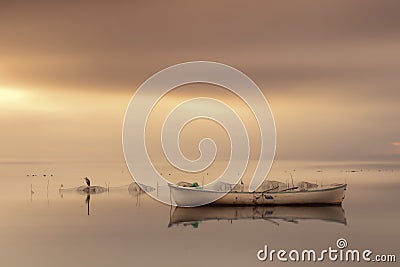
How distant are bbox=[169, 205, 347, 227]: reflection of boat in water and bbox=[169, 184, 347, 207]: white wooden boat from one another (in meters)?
0.25

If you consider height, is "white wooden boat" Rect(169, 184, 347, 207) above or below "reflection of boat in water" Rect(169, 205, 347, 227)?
above

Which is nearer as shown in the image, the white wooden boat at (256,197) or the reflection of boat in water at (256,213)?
the reflection of boat in water at (256,213)

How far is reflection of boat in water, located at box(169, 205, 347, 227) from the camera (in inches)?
921

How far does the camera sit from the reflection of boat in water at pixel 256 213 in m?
23.4

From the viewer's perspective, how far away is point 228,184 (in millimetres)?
29922

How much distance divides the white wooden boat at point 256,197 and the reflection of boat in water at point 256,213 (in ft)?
0.82

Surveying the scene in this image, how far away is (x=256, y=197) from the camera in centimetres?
2795

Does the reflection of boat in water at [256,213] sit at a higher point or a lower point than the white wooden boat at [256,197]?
lower

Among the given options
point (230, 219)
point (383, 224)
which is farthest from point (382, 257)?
point (230, 219)

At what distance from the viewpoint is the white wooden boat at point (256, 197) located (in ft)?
88.5

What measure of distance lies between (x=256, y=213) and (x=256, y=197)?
223 cm

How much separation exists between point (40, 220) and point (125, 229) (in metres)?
3.71

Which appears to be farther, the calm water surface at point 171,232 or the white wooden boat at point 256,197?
the white wooden boat at point 256,197

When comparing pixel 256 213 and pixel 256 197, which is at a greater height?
pixel 256 197
